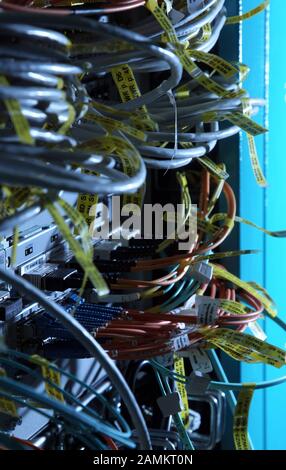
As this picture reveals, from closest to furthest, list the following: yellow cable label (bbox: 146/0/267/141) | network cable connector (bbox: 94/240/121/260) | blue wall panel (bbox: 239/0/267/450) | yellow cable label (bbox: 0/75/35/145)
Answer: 1. yellow cable label (bbox: 0/75/35/145)
2. yellow cable label (bbox: 146/0/267/141)
3. network cable connector (bbox: 94/240/121/260)
4. blue wall panel (bbox: 239/0/267/450)

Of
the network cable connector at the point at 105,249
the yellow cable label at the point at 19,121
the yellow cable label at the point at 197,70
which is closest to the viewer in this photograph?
the yellow cable label at the point at 19,121

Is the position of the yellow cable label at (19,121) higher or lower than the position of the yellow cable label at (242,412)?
higher

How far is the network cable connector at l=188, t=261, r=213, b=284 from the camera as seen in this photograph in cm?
84

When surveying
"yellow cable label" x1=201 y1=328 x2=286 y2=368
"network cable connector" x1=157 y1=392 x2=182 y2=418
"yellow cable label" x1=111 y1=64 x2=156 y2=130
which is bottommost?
"network cable connector" x1=157 y1=392 x2=182 y2=418

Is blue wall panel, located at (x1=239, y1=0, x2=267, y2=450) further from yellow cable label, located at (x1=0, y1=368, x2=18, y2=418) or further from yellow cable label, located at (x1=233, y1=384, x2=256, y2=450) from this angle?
yellow cable label, located at (x1=0, y1=368, x2=18, y2=418)

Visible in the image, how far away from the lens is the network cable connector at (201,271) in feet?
2.74

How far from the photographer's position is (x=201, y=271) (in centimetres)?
84

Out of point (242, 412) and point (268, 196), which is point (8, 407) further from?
point (268, 196)

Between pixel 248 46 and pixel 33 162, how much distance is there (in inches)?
24.5

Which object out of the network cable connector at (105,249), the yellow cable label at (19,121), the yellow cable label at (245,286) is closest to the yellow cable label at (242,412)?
the yellow cable label at (245,286)

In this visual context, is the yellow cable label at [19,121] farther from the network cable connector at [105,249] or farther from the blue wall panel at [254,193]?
the blue wall panel at [254,193]

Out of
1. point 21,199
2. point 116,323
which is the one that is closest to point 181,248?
point 116,323
